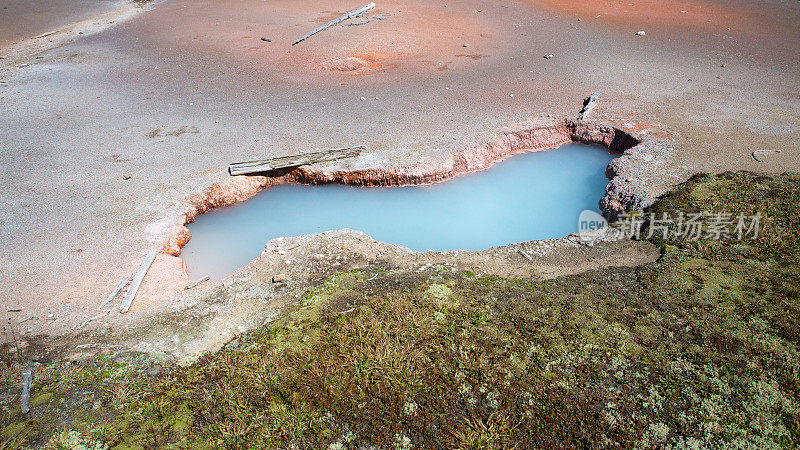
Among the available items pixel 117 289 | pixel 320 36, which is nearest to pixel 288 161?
pixel 117 289

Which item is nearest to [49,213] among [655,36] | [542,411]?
[542,411]

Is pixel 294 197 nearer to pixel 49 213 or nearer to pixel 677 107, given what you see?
pixel 49 213

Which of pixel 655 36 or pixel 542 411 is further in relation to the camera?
pixel 655 36

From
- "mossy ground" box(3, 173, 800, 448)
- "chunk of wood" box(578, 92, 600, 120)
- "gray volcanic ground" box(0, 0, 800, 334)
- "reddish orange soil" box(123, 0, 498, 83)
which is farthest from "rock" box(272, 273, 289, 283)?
"reddish orange soil" box(123, 0, 498, 83)

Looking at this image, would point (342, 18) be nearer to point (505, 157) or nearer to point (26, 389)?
point (505, 157)

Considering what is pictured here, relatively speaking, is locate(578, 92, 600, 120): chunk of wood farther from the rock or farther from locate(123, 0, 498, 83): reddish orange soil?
the rock
